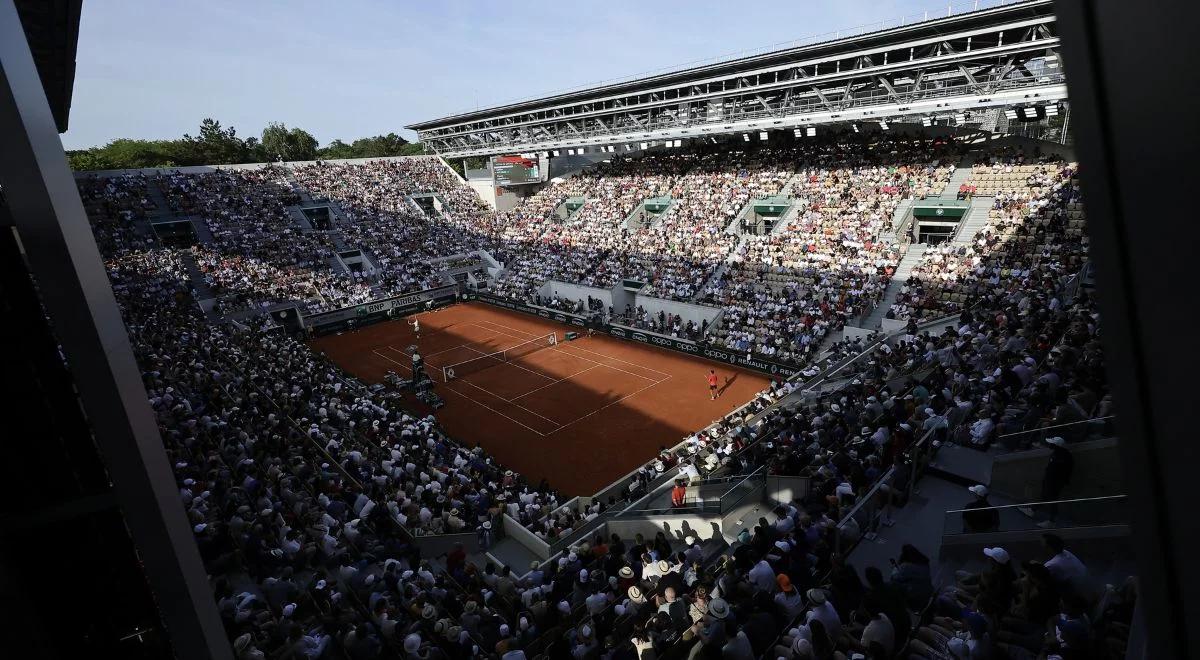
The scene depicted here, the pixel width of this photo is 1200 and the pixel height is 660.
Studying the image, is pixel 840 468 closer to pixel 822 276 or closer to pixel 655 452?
pixel 655 452

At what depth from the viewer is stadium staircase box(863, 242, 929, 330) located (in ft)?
84.1

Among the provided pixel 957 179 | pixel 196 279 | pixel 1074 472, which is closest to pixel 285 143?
pixel 196 279

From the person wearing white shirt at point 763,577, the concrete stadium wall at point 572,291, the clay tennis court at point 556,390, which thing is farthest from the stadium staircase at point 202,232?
the person wearing white shirt at point 763,577

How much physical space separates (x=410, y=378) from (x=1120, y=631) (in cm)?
2725

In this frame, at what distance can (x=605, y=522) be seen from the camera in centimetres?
1360

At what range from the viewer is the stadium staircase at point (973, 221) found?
2714 centimetres

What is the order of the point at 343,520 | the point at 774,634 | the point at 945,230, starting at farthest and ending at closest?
the point at 945,230, the point at 343,520, the point at 774,634

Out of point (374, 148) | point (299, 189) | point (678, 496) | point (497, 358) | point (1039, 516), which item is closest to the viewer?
point (1039, 516)

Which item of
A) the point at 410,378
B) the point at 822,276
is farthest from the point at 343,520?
the point at 822,276

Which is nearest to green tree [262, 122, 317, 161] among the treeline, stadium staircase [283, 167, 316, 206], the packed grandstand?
the treeline

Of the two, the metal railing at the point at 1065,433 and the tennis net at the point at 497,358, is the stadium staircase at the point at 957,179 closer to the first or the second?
the tennis net at the point at 497,358

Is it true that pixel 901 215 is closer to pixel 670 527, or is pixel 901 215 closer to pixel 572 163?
pixel 670 527

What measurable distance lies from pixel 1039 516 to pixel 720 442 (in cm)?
916

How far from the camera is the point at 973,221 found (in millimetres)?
27703
